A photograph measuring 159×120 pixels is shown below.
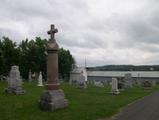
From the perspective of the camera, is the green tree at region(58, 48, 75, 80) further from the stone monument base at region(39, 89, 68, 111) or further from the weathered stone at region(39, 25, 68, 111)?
the stone monument base at region(39, 89, 68, 111)

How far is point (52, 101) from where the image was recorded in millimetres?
15133

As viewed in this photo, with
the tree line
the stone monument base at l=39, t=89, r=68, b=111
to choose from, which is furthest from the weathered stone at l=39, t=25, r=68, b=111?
the tree line

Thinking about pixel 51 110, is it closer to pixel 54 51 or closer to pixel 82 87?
pixel 54 51

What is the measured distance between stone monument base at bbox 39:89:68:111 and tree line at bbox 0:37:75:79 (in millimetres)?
29598

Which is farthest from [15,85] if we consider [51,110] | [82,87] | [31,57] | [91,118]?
[31,57]

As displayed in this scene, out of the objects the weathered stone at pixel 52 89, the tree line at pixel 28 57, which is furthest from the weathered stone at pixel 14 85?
the tree line at pixel 28 57

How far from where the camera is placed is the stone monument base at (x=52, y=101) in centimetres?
1505

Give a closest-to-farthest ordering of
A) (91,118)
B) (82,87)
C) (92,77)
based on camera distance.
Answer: (91,118) → (82,87) → (92,77)

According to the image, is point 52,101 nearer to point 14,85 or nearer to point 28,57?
point 14,85

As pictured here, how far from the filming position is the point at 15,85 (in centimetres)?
2359

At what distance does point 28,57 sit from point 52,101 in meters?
54.1

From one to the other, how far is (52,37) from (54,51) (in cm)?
85

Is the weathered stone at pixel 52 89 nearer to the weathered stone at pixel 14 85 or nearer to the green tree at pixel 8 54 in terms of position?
the weathered stone at pixel 14 85

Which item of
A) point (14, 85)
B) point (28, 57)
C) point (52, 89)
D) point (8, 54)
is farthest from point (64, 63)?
point (52, 89)
